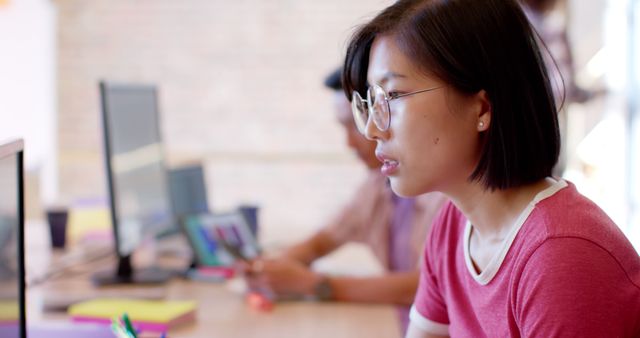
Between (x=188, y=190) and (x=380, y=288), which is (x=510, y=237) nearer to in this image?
(x=380, y=288)

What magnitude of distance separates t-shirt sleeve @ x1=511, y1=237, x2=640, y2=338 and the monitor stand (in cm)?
145

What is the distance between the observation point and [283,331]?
184cm

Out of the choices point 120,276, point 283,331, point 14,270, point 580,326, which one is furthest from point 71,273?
point 580,326

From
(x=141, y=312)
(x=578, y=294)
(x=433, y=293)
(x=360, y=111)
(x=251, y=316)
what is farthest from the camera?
(x=251, y=316)

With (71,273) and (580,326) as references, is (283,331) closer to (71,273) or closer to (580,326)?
Result: (71,273)

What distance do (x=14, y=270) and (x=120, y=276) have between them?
43.4 inches

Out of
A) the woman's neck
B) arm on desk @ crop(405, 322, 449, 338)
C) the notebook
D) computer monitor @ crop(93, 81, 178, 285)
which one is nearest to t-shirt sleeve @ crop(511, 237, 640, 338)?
the woman's neck

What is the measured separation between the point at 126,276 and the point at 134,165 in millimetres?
305

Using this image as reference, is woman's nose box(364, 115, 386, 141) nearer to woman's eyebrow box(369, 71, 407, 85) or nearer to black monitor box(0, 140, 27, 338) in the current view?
woman's eyebrow box(369, 71, 407, 85)

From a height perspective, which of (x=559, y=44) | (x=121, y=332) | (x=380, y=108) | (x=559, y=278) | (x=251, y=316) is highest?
(x=559, y=44)

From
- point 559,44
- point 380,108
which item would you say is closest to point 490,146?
point 380,108

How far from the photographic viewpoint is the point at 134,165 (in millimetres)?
2301

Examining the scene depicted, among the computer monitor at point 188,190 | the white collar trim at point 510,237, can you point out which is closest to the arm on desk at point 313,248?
the computer monitor at point 188,190

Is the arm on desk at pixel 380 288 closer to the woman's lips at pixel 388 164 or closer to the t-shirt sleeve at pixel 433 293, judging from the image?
the t-shirt sleeve at pixel 433 293
